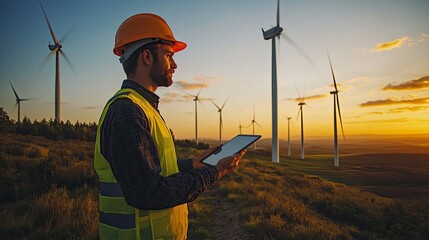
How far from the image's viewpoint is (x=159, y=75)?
6.94 feet

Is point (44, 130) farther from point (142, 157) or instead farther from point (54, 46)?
point (142, 157)

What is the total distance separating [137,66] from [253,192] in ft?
33.9

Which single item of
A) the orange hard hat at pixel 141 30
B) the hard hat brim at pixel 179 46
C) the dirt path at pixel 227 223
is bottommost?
the dirt path at pixel 227 223

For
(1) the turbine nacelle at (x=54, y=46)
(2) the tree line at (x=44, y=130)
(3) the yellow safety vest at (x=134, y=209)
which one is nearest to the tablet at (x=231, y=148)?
(3) the yellow safety vest at (x=134, y=209)

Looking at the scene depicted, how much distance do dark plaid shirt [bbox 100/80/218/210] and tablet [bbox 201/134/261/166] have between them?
0.65m

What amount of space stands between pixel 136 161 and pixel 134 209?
45 cm

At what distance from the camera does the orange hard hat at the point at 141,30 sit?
206cm

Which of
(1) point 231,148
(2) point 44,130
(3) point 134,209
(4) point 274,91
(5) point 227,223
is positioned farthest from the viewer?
(4) point 274,91

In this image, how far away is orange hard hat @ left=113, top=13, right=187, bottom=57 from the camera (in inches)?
81.2

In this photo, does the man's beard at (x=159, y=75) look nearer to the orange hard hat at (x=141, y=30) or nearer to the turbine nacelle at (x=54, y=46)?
the orange hard hat at (x=141, y=30)

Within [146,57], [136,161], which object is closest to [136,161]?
[136,161]

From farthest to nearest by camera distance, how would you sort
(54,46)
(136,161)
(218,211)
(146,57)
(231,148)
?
(54,46), (218,211), (231,148), (146,57), (136,161)

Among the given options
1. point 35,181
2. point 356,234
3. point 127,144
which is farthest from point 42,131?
point 127,144

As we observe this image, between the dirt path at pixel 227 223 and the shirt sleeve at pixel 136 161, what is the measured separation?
5.57 meters
